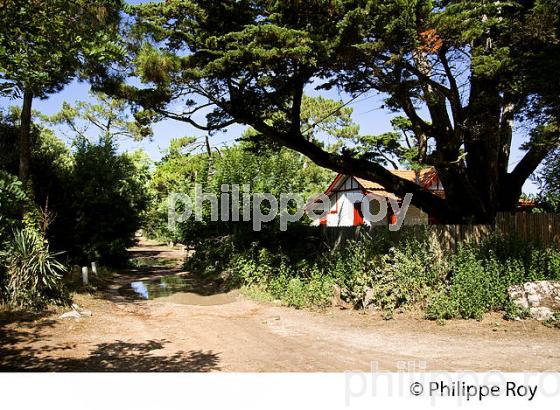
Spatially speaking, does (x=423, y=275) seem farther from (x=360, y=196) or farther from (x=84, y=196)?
(x=360, y=196)

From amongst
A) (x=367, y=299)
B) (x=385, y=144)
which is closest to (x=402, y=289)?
(x=367, y=299)

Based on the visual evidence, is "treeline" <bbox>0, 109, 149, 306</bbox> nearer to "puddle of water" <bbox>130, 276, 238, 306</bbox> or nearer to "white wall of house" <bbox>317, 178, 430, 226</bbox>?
"puddle of water" <bbox>130, 276, 238, 306</bbox>

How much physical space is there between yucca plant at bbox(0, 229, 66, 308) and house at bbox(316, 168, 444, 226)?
17613 millimetres

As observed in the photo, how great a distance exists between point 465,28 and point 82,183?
1693 cm

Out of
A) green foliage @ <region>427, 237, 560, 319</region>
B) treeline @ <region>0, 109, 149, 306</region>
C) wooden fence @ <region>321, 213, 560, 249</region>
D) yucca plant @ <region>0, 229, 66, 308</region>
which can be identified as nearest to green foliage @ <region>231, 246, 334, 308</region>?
wooden fence @ <region>321, 213, 560, 249</region>

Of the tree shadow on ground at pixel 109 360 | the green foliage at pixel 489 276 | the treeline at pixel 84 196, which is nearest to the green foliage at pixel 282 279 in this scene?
the green foliage at pixel 489 276

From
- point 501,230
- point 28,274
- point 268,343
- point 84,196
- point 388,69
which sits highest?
point 388,69

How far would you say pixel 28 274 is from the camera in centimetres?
1023

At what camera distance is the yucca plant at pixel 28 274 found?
10.0 m

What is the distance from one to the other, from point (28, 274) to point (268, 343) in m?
6.17

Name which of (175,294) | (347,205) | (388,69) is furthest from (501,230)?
(347,205)

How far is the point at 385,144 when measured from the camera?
22.6 m

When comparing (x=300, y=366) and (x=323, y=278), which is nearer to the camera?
(x=300, y=366)

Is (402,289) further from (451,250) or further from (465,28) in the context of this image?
(465,28)
